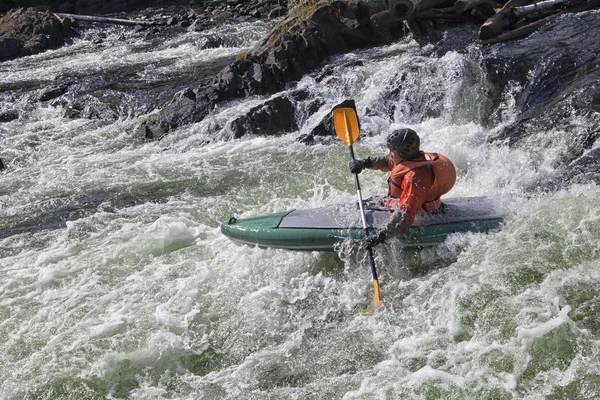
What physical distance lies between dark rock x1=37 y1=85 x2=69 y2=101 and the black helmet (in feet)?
27.9

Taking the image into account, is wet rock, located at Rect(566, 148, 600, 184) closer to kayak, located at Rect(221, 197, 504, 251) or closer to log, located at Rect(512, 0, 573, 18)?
kayak, located at Rect(221, 197, 504, 251)

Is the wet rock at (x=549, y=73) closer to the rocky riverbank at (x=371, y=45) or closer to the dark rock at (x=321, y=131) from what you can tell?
the rocky riverbank at (x=371, y=45)

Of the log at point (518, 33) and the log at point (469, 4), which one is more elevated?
the log at point (469, 4)

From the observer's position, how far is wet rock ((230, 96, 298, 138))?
29.6 ft

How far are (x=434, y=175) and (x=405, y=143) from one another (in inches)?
12.6

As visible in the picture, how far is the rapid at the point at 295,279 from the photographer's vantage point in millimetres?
4137

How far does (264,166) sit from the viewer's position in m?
8.05

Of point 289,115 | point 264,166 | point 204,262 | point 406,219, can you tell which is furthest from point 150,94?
point 406,219

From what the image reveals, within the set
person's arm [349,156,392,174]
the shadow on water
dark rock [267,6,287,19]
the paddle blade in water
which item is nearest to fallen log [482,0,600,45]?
the paddle blade in water

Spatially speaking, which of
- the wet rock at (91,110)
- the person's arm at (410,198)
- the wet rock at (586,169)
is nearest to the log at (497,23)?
the wet rock at (586,169)

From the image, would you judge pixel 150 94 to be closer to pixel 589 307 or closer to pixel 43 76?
pixel 43 76

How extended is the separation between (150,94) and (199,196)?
13.7 feet

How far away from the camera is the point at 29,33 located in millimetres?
16641

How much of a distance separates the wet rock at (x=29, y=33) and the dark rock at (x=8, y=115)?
4984 mm
